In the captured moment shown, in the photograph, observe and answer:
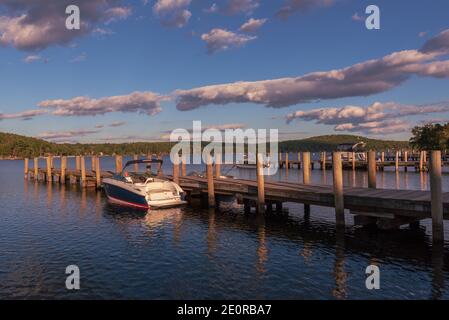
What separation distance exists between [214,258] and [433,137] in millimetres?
75680

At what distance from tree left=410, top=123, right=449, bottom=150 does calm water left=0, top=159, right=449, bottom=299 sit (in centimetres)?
6081

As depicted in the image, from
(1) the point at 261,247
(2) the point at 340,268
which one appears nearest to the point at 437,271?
(2) the point at 340,268

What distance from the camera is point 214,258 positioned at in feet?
47.9

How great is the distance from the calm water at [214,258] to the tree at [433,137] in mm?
60811

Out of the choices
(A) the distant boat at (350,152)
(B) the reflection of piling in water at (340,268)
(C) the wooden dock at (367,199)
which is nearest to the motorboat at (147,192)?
(C) the wooden dock at (367,199)

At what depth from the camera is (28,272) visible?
43.3 feet

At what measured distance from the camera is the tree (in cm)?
7138

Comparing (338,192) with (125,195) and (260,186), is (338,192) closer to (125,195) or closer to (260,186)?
(260,186)

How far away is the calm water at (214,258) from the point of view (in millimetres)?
11320

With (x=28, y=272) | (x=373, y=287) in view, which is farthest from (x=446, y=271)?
(x=28, y=272)

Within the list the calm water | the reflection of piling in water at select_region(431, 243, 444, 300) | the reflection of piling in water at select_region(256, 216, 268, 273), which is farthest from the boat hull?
the reflection of piling in water at select_region(431, 243, 444, 300)

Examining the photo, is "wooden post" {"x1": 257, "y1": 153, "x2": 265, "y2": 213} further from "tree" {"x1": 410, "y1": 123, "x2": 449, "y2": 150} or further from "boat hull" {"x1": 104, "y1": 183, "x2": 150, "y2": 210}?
"tree" {"x1": 410, "y1": 123, "x2": 449, "y2": 150}

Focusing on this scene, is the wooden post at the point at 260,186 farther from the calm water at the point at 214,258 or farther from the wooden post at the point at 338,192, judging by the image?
the wooden post at the point at 338,192

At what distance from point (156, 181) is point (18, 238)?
33.0 feet
